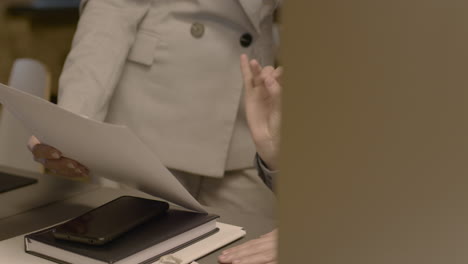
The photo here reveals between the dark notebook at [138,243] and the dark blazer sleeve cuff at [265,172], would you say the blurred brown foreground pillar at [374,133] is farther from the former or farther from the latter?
the dark blazer sleeve cuff at [265,172]

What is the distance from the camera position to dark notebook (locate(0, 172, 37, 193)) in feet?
4.27

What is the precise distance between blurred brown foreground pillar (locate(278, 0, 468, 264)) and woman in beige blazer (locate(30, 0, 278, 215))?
1083 millimetres

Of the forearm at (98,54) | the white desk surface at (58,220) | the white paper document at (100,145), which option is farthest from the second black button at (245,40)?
the white paper document at (100,145)

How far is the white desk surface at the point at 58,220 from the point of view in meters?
1.01

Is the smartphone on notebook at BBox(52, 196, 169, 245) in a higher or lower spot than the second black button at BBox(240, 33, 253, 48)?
lower

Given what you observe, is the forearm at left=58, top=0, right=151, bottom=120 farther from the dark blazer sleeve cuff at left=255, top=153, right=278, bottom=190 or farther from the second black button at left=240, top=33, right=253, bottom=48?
the dark blazer sleeve cuff at left=255, top=153, right=278, bottom=190

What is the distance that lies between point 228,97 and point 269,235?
621 mm

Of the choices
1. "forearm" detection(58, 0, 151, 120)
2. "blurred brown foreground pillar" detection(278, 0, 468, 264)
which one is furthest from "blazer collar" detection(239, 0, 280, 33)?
"blurred brown foreground pillar" detection(278, 0, 468, 264)

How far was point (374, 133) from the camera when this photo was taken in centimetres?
46

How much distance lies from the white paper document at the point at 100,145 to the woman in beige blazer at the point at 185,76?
402 millimetres

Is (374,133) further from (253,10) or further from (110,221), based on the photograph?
(253,10)

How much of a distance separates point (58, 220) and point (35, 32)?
3.30 meters

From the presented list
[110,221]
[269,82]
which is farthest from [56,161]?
[269,82]

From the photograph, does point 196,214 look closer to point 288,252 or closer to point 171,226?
point 171,226
